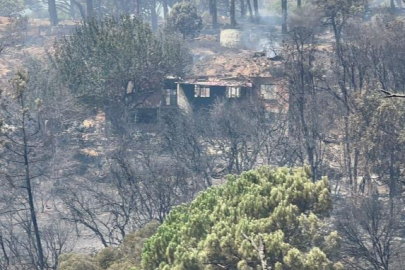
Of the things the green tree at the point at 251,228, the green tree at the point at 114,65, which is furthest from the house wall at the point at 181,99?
the green tree at the point at 251,228

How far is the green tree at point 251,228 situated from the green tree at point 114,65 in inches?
1326

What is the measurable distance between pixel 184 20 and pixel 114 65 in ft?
124

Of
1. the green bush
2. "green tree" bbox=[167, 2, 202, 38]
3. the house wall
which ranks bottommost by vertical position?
the house wall

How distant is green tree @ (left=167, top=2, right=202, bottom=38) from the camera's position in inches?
3652

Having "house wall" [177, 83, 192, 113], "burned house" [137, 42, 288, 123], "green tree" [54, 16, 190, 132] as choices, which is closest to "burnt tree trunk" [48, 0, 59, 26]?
"green tree" [54, 16, 190, 132]

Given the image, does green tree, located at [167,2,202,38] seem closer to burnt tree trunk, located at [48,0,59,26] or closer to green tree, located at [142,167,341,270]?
burnt tree trunk, located at [48,0,59,26]

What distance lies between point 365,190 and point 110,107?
868 inches

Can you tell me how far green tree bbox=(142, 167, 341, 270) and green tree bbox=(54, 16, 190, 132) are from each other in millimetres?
33680

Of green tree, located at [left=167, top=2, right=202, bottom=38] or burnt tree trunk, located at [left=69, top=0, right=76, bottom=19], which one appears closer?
green tree, located at [left=167, top=2, right=202, bottom=38]

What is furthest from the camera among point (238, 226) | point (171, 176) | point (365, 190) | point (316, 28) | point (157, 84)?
point (316, 28)

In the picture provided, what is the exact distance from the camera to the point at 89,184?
49094mm

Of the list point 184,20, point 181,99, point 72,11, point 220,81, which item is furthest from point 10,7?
point 220,81

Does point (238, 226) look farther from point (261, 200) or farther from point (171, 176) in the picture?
point (171, 176)

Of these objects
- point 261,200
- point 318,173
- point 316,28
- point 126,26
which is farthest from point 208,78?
point 261,200
